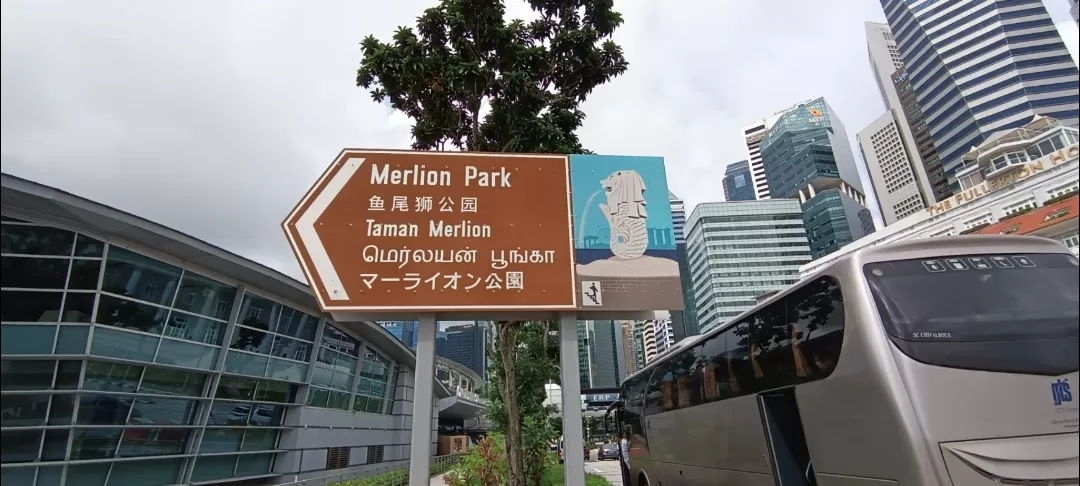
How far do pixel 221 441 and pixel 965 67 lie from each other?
119788 millimetres

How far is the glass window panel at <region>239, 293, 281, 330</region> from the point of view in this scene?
49.3ft

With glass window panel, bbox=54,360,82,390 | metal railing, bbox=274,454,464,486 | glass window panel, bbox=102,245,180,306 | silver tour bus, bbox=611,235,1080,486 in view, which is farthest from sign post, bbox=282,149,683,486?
glass window panel, bbox=102,245,180,306

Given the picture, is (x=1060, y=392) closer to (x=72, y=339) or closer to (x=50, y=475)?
(x=72, y=339)

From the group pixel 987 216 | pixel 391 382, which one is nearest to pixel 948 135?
pixel 987 216

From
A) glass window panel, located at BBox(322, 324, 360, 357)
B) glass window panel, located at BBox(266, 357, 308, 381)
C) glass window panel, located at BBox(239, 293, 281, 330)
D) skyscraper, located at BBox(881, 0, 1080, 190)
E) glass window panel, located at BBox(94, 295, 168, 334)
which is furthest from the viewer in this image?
skyscraper, located at BBox(881, 0, 1080, 190)

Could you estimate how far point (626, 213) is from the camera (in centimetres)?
591

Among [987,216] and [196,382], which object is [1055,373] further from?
[987,216]

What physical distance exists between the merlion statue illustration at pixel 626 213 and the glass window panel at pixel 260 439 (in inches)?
587

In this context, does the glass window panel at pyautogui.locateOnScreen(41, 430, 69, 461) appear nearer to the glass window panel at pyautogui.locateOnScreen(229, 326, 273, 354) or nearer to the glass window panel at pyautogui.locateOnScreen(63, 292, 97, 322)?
the glass window panel at pyautogui.locateOnScreen(63, 292, 97, 322)

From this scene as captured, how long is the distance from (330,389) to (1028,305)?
67.3 ft

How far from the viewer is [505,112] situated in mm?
10836

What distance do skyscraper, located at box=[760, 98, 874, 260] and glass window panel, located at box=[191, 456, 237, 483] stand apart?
135665 millimetres

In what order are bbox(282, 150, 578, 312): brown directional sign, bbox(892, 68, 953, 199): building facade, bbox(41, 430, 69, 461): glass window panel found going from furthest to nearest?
bbox(892, 68, 953, 199): building facade → bbox(41, 430, 69, 461): glass window panel → bbox(282, 150, 578, 312): brown directional sign

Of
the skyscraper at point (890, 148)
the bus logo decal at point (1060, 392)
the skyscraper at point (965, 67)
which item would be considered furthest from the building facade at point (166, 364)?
the skyscraper at point (890, 148)
